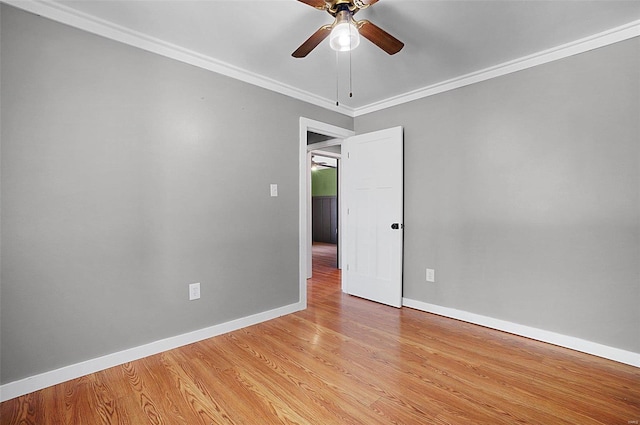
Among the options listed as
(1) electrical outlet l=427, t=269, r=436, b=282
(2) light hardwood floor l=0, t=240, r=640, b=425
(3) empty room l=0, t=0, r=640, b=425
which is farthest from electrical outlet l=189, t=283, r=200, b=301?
(1) electrical outlet l=427, t=269, r=436, b=282

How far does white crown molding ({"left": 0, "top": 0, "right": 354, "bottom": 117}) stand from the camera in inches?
74.4

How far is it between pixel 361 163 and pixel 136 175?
2.39 meters

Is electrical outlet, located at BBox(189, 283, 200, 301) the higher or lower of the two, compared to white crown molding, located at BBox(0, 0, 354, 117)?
lower

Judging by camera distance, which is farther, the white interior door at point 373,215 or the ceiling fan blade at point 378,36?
the white interior door at point 373,215

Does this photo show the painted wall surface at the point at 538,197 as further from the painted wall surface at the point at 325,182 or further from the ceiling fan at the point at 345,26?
the painted wall surface at the point at 325,182

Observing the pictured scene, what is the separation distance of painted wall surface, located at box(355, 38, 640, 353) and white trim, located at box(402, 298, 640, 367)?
41 millimetres

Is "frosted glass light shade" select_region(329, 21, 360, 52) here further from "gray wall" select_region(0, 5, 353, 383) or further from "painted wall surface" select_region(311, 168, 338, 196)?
"painted wall surface" select_region(311, 168, 338, 196)

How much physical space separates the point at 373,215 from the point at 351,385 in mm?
2052

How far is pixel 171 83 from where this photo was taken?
242 cm

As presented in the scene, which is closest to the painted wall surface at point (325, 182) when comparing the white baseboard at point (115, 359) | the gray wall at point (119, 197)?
the gray wall at point (119, 197)

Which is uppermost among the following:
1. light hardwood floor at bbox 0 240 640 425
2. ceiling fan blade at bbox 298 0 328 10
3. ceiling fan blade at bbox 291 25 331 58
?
ceiling fan blade at bbox 298 0 328 10

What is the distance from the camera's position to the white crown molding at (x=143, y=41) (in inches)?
74.4

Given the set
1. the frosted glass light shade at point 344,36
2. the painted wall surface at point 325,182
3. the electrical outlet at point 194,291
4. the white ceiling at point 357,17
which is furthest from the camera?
the painted wall surface at point 325,182

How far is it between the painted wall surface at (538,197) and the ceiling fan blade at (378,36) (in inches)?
55.1
